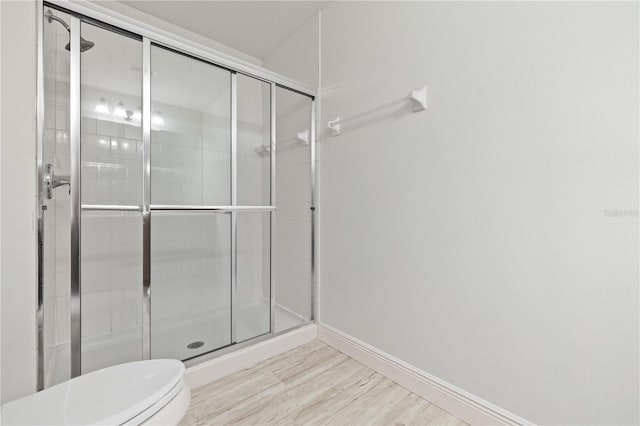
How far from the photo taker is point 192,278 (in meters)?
2.00

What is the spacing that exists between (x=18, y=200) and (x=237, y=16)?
1.85 meters

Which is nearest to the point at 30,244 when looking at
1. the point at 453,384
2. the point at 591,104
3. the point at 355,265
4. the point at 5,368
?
the point at 5,368

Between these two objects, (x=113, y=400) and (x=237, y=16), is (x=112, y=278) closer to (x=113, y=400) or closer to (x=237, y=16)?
(x=113, y=400)

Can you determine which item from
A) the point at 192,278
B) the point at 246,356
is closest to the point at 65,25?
the point at 192,278

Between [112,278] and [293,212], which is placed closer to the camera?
[112,278]

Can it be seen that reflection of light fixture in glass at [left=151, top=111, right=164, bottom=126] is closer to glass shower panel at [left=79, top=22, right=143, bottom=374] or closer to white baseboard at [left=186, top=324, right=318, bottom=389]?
glass shower panel at [left=79, top=22, right=143, bottom=374]

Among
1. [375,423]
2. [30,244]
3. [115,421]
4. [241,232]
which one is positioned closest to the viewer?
[115,421]

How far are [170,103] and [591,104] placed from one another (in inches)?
81.8

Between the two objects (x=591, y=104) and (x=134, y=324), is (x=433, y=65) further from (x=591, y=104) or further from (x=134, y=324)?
(x=134, y=324)

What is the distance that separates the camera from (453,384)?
4.16 feet

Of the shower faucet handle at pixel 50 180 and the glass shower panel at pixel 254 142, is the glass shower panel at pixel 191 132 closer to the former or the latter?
the glass shower panel at pixel 254 142

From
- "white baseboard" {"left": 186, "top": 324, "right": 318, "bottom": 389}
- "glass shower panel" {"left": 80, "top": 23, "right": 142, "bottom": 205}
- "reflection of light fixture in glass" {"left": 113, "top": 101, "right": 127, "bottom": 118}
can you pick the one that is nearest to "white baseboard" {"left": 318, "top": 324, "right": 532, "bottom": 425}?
"white baseboard" {"left": 186, "top": 324, "right": 318, "bottom": 389}

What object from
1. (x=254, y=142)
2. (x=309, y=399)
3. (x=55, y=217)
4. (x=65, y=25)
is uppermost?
(x=65, y=25)

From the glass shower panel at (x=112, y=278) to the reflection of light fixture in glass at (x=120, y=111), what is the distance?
63cm
